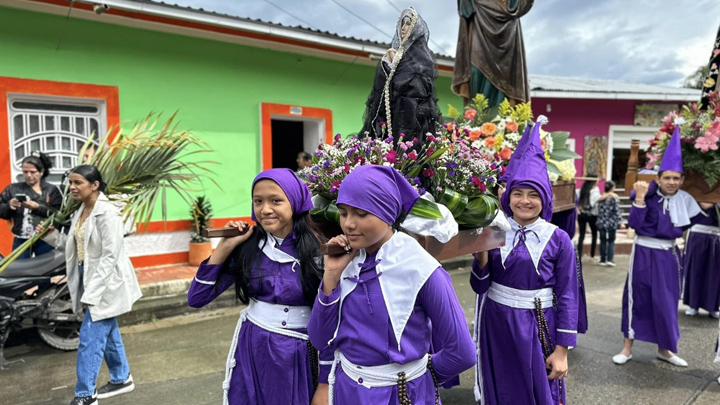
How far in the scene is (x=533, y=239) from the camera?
2795 mm

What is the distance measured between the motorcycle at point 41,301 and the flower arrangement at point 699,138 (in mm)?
6225

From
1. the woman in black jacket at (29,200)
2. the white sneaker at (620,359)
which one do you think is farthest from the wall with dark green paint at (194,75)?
the white sneaker at (620,359)

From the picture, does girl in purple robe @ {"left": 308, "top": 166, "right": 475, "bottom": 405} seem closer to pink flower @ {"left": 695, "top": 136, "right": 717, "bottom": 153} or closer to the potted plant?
pink flower @ {"left": 695, "top": 136, "right": 717, "bottom": 153}

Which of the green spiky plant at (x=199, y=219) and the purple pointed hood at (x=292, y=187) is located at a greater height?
the purple pointed hood at (x=292, y=187)

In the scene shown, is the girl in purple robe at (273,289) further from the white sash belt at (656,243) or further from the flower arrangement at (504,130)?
the white sash belt at (656,243)

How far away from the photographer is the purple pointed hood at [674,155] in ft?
13.6

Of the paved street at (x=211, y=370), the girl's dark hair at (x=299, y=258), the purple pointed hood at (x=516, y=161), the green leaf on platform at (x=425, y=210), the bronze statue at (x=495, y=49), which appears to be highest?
the bronze statue at (x=495, y=49)

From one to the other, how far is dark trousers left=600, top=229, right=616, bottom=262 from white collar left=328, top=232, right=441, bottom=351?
9089 millimetres

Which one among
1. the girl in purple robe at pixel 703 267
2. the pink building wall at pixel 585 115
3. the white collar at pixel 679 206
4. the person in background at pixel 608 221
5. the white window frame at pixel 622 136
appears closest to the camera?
the white collar at pixel 679 206

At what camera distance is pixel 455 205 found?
2.07 metres

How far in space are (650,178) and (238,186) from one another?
5.86 m

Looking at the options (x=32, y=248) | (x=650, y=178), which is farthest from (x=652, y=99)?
(x=32, y=248)

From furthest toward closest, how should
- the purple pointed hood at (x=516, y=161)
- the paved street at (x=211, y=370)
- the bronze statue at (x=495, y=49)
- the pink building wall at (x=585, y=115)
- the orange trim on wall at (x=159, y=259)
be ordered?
the pink building wall at (x=585, y=115), the orange trim on wall at (x=159, y=259), the bronze statue at (x=495, y=49), the paved street at (x=211, y=370), the purple pointed hood at (x=516, y=161)

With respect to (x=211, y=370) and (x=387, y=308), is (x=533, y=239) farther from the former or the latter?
(x=211, y=370)
